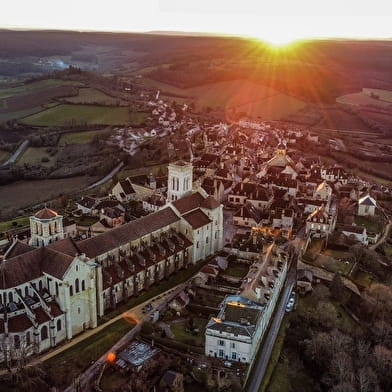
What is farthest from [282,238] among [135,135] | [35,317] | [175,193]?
[135,135]

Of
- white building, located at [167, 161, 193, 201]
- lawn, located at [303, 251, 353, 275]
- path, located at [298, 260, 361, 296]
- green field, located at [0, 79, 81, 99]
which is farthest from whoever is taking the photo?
green field, located at [0, 79, 81, 99]

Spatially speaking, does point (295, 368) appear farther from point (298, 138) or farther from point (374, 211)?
point (298, 138)

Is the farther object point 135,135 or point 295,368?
point 135,135

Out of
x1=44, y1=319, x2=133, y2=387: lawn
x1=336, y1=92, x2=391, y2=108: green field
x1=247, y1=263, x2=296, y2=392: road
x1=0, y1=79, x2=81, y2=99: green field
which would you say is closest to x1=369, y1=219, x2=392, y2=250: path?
x1=247, y1=263, x2=296, y2=392: road

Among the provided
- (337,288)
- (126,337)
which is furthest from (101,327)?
(337,288)

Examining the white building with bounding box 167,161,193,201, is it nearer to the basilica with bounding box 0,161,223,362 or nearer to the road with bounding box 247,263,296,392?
the basilica with bounding box 0,161,223,362

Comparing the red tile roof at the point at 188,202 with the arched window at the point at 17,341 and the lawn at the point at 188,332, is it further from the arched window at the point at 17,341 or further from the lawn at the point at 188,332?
the arched window at the point at 17,341

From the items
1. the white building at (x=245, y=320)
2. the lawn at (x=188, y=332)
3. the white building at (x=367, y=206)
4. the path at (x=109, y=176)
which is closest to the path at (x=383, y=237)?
the white building at (x=367, y=206)
